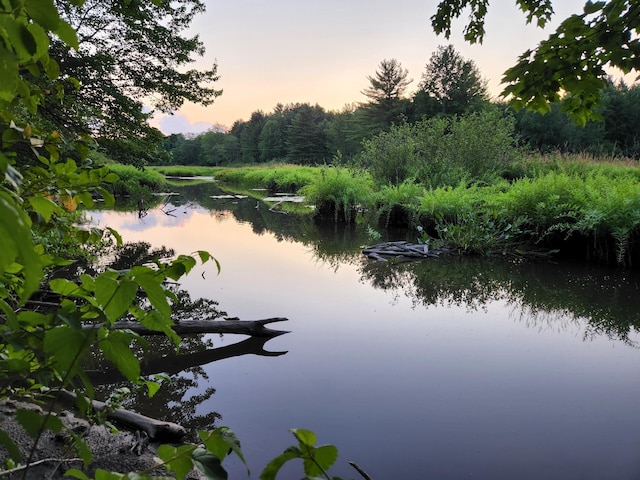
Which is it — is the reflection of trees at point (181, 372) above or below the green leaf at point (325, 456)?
below

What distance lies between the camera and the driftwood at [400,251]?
7363 millimetres

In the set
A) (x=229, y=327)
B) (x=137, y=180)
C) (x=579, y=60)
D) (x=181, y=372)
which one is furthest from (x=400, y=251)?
(x=137, y=180)

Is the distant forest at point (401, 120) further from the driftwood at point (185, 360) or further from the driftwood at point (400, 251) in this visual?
the driftwood at point (185, 360)

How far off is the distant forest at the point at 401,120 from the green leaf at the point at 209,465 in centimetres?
3102

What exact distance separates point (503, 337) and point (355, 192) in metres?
8.10

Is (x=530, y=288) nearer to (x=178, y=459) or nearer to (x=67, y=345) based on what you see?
(x=178, y=459)

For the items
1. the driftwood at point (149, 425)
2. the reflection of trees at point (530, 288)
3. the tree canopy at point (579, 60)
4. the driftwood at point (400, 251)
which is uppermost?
the tree canopy at point (579, 60)

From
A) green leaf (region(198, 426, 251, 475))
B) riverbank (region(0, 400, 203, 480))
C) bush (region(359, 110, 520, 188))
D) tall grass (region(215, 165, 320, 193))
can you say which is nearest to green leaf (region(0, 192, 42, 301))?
green leaf (region(198, 426, 251, 475))

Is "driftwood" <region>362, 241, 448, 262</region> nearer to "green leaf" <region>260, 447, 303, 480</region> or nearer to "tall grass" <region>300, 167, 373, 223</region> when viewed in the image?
"tall grass" <region>300, 167, 373, 223</region>

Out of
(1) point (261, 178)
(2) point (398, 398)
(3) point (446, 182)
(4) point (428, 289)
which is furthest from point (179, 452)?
(1) point (261, 178)

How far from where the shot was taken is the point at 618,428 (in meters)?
2.57

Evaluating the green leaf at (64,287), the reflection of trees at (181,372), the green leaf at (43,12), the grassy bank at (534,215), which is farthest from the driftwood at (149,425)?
the grassy bank at (534,215)

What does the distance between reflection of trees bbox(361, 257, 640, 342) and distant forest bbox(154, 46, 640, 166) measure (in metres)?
25.0

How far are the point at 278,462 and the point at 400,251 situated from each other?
7.22 metres
